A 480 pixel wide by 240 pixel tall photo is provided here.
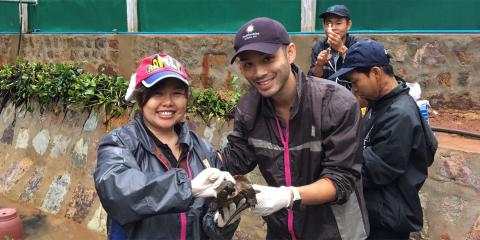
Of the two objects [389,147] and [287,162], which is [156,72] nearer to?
[287,162]

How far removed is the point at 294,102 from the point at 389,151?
612mm

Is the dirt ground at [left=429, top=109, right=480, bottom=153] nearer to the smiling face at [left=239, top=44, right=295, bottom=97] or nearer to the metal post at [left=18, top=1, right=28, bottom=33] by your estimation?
the smiling face at [left=239, top=44, right=295, bottom=97]

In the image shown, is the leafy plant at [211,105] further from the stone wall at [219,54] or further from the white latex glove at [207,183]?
the white latex glove at [207,183]

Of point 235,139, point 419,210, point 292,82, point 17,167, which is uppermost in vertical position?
point 292,82

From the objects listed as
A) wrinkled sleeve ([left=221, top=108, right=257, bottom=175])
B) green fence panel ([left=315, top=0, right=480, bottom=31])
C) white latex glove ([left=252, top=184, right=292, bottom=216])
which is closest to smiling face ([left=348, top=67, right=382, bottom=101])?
wrinkled sleeve ([left=221, top=108, right=257, bottom=175])

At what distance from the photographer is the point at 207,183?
72.4 inches

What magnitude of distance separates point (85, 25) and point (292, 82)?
21.3ft

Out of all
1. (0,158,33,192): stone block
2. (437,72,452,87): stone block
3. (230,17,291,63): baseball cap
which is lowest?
(0,158,33,192): stone block

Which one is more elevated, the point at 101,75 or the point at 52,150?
the point at 101,75

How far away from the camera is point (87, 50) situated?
24.2 ft

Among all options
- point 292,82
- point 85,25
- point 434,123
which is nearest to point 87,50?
point 85,25

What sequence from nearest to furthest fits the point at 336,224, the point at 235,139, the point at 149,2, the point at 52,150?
the point at 336,224 < the point at 235,139 < the point at 52,150 < the point at 149,2

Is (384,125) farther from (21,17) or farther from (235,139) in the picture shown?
(21,17)

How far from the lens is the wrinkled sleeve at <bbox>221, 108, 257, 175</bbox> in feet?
7.74
